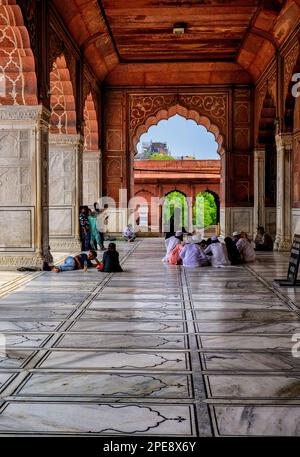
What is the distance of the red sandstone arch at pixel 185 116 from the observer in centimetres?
1461

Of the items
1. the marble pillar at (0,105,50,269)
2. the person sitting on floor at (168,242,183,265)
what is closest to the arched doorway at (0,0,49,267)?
the marble pillar at (0,105,50,269)

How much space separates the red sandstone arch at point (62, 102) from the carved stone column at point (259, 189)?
514cm

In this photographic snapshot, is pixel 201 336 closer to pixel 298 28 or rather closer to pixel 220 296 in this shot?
pixel 220 296

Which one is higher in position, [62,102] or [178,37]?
[178,37]

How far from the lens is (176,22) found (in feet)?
35.2

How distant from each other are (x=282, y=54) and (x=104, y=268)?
5.72 m

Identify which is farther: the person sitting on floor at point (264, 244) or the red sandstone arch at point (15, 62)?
the person sitting on floor at point (264, 244)

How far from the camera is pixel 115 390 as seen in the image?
2945 millimetres

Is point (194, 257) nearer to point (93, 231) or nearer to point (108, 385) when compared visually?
point (93, 231)

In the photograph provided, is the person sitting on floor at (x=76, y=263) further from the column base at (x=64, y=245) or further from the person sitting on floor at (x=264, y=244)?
the person sitting on floor at (x=264, y=244)

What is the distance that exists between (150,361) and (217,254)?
572 cm

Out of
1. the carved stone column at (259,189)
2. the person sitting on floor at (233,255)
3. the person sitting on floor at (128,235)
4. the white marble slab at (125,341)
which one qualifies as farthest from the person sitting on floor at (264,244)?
the white marble slab at (125,341)

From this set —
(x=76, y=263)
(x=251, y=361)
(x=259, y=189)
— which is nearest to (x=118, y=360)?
(x=251, y=361)

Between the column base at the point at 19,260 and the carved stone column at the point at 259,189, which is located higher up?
the carved stone column at the point at 259,189
